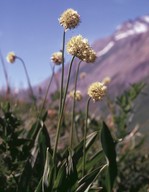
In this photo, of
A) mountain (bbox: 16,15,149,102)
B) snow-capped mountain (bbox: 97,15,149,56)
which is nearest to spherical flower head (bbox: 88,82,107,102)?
mountain (bbox: 16,15,149,102)

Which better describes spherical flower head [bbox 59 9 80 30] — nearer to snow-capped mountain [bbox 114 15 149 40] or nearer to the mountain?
the mountain

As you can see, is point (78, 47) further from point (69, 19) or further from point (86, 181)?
point (86, 181)

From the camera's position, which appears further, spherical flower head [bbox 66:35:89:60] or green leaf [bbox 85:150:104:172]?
green leaf [bbox 85:150:104:172]

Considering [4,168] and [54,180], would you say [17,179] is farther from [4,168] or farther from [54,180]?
[54,180]

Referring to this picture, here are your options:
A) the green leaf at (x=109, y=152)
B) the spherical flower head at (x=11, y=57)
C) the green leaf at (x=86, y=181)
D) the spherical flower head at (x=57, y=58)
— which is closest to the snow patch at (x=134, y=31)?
the spherical flower head at (x=11, y=57)

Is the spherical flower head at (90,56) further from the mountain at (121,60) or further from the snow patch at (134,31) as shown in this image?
the snow patch at (134,31)

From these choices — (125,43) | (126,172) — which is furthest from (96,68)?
(126,172)
